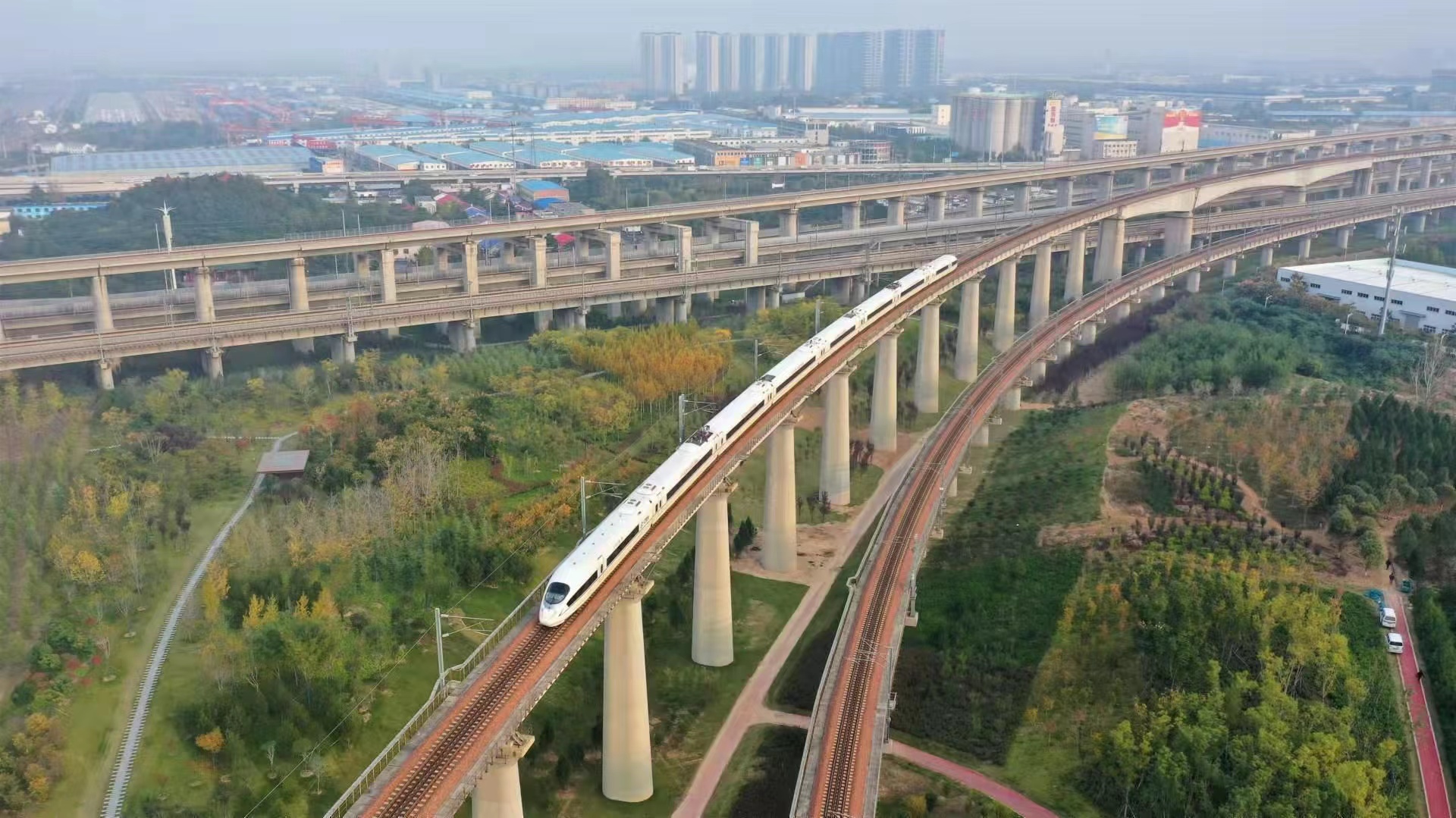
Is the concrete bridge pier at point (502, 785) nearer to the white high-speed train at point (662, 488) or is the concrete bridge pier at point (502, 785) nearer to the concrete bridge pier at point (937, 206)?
the white high-speed train at point (662, 488)

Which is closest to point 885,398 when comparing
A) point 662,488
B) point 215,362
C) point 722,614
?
point 722,614

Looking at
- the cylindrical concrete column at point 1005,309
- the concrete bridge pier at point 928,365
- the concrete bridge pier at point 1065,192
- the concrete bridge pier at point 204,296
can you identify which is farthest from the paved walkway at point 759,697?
the concrete bridge pier at point 1065,192

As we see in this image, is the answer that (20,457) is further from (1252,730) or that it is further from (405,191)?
(405,191)

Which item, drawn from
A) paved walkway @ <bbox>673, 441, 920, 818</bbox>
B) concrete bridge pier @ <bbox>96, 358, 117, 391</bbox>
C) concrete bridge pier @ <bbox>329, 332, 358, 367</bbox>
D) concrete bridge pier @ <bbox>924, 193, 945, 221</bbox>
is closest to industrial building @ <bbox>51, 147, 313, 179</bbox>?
concrete bridge pier @ <bbox>329, 332, 358, 367</bbox>

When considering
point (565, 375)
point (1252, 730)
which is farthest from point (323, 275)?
point (1252, 730)

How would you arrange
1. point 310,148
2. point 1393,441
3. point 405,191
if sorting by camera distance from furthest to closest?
point 310,148 < point 405,191 < point 1393,441

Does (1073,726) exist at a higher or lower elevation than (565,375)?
lower

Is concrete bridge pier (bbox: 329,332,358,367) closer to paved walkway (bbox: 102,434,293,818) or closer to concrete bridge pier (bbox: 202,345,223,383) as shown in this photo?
concrete bridge pier (bbox: 202,345,223,383)
